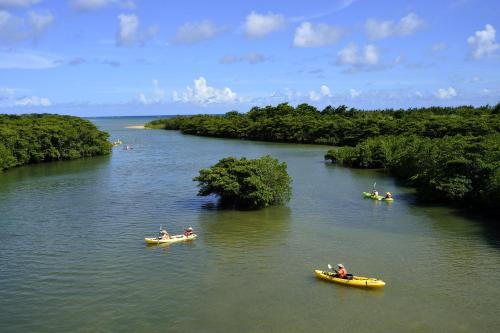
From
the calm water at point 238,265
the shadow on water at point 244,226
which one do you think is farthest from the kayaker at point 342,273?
the shadow on water at point 244,226

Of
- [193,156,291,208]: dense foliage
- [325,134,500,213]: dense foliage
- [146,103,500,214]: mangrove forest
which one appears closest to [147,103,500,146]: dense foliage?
[146,103,500,214]: mangrove forest

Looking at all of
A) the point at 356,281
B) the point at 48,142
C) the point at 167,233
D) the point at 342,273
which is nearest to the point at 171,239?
the point at 167,233

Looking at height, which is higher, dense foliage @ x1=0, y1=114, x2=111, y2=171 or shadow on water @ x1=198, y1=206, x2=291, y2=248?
dense foliage @ x1=0, y1=114, x2=111, y2=171

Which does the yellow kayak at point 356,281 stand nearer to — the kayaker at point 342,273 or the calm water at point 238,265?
the kayaker at point 342,273

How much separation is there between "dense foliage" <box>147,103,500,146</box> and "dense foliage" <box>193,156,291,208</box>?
3868 cm

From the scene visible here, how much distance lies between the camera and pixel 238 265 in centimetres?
2669

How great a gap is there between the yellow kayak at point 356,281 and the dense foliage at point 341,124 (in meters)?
49.7

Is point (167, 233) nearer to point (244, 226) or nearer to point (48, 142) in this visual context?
point (244, 226)

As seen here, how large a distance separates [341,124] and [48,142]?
54.8 meters

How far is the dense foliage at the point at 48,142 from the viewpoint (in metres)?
65.4

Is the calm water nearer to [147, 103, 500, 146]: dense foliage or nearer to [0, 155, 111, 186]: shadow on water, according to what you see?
[0, 155, 111, 186]: shadow on water

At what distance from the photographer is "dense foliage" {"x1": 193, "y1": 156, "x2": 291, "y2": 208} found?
125 ft

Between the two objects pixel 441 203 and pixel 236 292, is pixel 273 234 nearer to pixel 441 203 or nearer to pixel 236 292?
pixel 236 292

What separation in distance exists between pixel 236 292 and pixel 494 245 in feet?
54.7
